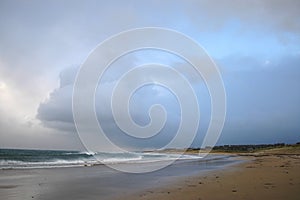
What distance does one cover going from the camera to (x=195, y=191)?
39.5 feet

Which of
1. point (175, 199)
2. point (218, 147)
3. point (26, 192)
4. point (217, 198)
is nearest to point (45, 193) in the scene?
point (26, 192)

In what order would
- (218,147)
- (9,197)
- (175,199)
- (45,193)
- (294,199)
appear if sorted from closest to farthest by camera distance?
1. (294,199)
2. (175,199)
3. (9,197)
4. (45,193)
5. (218,147)

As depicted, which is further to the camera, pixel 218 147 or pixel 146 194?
pixel 218 147

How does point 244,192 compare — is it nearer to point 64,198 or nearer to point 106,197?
point 106,197

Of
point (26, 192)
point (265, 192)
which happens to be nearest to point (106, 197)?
point (26, 192)

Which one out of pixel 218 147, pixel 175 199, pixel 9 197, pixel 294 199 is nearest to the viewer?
pixel 294 199

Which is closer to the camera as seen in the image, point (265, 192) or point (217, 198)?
point (217, 198)

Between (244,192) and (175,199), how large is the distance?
284cm

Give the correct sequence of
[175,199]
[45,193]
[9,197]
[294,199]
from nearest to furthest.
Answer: [294,199], [175,199], [9,197], [45,193]

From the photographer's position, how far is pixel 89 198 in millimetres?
11016

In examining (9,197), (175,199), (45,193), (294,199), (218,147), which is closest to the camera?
(294,199)

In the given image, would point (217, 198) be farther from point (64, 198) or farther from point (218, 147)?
point (218, 147)

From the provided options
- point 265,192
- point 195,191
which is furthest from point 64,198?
point 265,192

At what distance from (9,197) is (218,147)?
144944 millimetres
